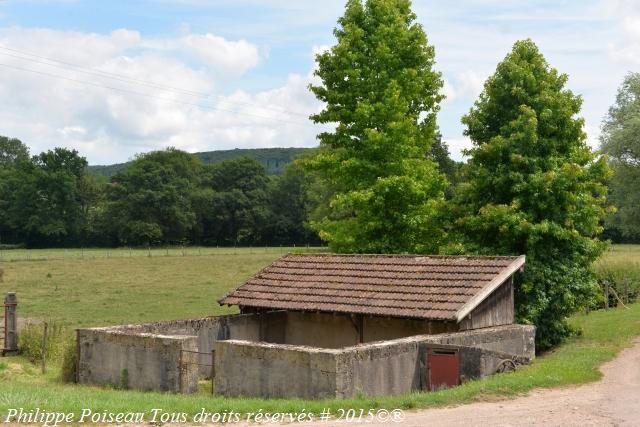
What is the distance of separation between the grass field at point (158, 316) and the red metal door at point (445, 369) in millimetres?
892

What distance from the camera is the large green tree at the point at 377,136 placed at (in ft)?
92.2

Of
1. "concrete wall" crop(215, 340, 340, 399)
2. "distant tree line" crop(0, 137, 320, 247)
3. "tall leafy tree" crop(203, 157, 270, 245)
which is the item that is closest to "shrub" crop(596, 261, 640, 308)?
"concrete wall" crop(215, 340, 340, 399)

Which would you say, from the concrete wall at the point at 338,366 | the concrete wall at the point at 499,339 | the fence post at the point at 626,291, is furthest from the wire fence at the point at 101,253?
the concrete wall at the point at 338,366

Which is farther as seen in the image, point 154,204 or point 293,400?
point 154,204

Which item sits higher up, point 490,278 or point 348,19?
point 348,19

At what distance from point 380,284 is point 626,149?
29.5 meters

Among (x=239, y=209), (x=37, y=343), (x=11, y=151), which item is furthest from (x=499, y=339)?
(x=11, y=151)

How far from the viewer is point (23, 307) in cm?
3572

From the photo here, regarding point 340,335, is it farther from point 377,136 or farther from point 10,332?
point 10,332

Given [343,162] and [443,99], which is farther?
[443,99]

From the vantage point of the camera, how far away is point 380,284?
20766 mm

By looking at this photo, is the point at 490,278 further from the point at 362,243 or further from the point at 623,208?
the point at 623,208

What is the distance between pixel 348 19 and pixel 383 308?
1455 cm

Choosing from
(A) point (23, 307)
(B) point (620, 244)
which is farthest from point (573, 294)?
(B) point (620, 244)
